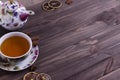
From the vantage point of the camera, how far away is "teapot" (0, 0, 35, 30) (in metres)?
0.70

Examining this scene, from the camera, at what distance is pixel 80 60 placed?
692 mm

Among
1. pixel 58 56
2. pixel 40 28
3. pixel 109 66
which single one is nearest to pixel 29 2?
pixel 40 28

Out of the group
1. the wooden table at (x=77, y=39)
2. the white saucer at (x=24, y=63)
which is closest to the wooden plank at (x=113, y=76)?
the wooden table at (x=77, y=39)

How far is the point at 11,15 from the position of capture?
703 millimetres

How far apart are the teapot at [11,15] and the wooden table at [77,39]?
36 mm

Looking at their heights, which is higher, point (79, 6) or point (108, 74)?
point (79, 6)

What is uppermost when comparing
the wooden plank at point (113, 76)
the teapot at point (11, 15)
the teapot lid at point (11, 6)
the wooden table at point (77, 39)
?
the teapot lid at point (11, 6)

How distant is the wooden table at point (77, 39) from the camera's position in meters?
0.67

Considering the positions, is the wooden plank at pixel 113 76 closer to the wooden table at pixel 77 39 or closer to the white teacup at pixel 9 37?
the wooden table at pixel 77 39

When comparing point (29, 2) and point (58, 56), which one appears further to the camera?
point (29, 2)

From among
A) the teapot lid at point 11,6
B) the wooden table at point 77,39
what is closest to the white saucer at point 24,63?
the wooden table at point 77,39

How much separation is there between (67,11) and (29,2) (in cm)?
14

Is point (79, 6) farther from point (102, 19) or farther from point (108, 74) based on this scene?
point (108, 74)

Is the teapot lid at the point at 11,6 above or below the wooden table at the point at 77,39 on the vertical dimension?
above
